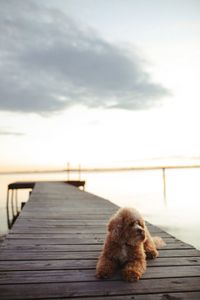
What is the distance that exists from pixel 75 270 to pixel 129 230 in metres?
0.66

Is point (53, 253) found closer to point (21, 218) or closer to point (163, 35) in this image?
point (21, 218)

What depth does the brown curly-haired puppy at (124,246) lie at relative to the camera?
3221 mm

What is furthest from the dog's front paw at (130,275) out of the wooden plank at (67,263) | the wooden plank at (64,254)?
the wooden plank at (64,254)

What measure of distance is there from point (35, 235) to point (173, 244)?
186 centimetres

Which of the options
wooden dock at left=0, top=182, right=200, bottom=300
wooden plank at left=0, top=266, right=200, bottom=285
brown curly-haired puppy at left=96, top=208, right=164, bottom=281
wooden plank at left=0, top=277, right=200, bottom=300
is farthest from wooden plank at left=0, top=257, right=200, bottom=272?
wooden plank at left=0, top=277, right=200, bottom=300

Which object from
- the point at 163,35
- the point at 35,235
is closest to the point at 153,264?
the point at 35,235

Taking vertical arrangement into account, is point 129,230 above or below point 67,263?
above

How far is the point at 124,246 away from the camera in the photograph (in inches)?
131

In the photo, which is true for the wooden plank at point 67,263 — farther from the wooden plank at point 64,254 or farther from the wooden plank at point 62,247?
the wooden plank at point 62,247

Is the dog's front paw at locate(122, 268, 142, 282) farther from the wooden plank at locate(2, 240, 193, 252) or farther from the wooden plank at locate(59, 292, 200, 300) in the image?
the wooden plank at locate(2, 240, 193, 252)

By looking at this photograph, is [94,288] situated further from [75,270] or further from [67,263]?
[67,263]

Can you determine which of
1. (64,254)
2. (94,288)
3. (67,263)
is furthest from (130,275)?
(64,254)

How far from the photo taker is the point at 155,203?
21.0 m

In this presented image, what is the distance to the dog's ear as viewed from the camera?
3278 mm
